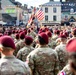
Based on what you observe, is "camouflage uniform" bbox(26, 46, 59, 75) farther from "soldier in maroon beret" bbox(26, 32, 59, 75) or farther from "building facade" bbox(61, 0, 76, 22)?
"building facade" bbox(61, 0, 76, 22)

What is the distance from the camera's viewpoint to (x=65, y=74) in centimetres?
532

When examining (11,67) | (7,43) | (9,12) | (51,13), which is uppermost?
(7,43)

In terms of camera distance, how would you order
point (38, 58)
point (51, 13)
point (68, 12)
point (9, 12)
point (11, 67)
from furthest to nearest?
point (68, 12) → point (9, 12) → point (51, 13) → point (38, 58) → point (11, 67)

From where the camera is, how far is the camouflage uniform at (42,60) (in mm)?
7586

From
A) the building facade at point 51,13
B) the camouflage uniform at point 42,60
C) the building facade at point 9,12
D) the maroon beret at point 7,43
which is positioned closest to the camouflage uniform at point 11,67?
the maroon beret at point 7,43

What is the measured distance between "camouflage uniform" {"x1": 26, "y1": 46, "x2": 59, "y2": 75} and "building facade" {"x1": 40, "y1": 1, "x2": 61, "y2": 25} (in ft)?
281

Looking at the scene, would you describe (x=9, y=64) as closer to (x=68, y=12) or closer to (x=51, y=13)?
(x=51, y=13)

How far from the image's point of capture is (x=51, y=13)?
94688 mm

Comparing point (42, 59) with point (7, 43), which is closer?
point (7, 43)

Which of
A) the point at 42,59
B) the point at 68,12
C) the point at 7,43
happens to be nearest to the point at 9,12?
the point at 68,12

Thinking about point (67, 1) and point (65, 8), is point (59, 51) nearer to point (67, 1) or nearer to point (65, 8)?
point (65, 8)

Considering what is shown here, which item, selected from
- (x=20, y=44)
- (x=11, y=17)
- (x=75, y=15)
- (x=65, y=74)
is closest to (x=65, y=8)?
(x=75, y=15)

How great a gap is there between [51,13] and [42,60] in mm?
87391

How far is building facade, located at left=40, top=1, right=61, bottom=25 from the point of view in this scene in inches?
3688
